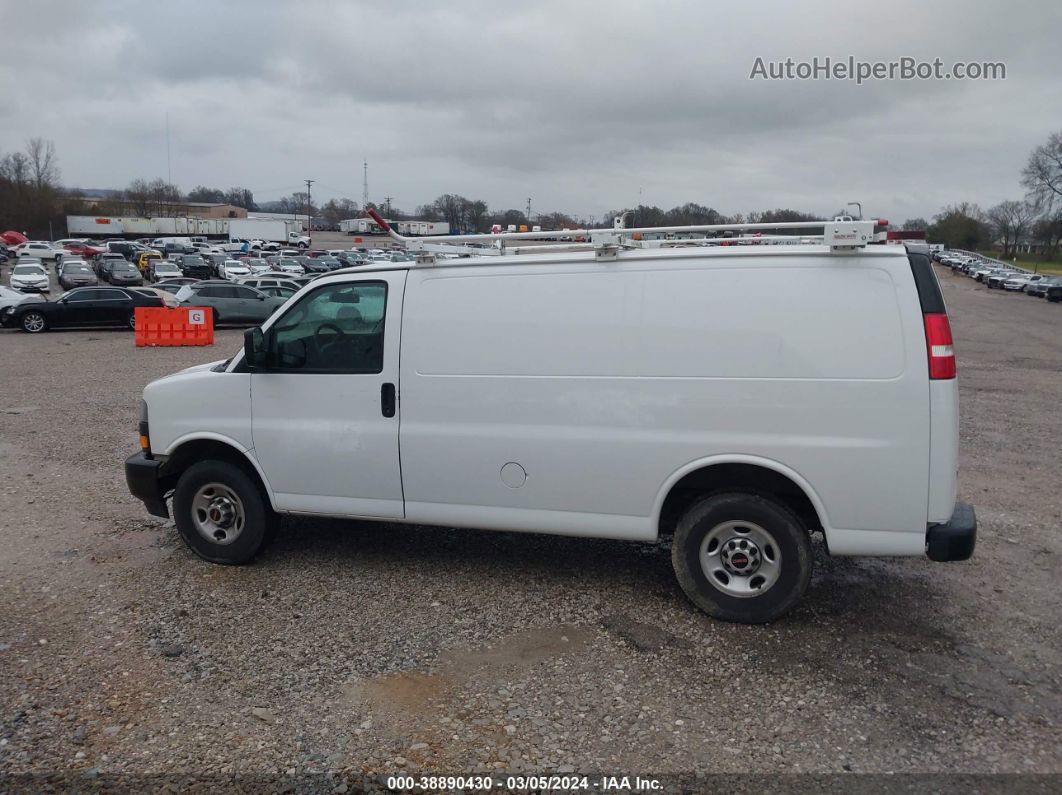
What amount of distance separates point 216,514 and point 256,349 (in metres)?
1.27

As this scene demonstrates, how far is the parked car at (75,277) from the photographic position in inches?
1737

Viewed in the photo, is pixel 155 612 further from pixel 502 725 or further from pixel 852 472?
pixel 852 472

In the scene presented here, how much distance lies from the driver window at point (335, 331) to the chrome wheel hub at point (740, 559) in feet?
7.84

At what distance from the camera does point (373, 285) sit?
5.51 m

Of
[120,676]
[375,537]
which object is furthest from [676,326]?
[120,676]

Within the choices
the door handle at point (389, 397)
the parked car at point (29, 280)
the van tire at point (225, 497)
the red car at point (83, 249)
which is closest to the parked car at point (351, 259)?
the parked car at point (29, 280)

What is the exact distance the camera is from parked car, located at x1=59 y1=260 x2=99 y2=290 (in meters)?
44.1

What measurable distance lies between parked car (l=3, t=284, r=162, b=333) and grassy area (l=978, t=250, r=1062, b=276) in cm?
9205

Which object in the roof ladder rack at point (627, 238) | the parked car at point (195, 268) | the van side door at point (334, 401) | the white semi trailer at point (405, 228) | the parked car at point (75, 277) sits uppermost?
the parked car at point (195, 268)

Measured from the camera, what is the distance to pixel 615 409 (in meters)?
4.93

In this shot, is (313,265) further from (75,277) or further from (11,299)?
(11,299)

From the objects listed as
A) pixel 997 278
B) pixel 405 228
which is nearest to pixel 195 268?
pixel 405 228

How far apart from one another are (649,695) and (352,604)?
2083 millimetres

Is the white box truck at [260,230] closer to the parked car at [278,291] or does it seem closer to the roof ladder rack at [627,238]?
the parked car at [278,291]
